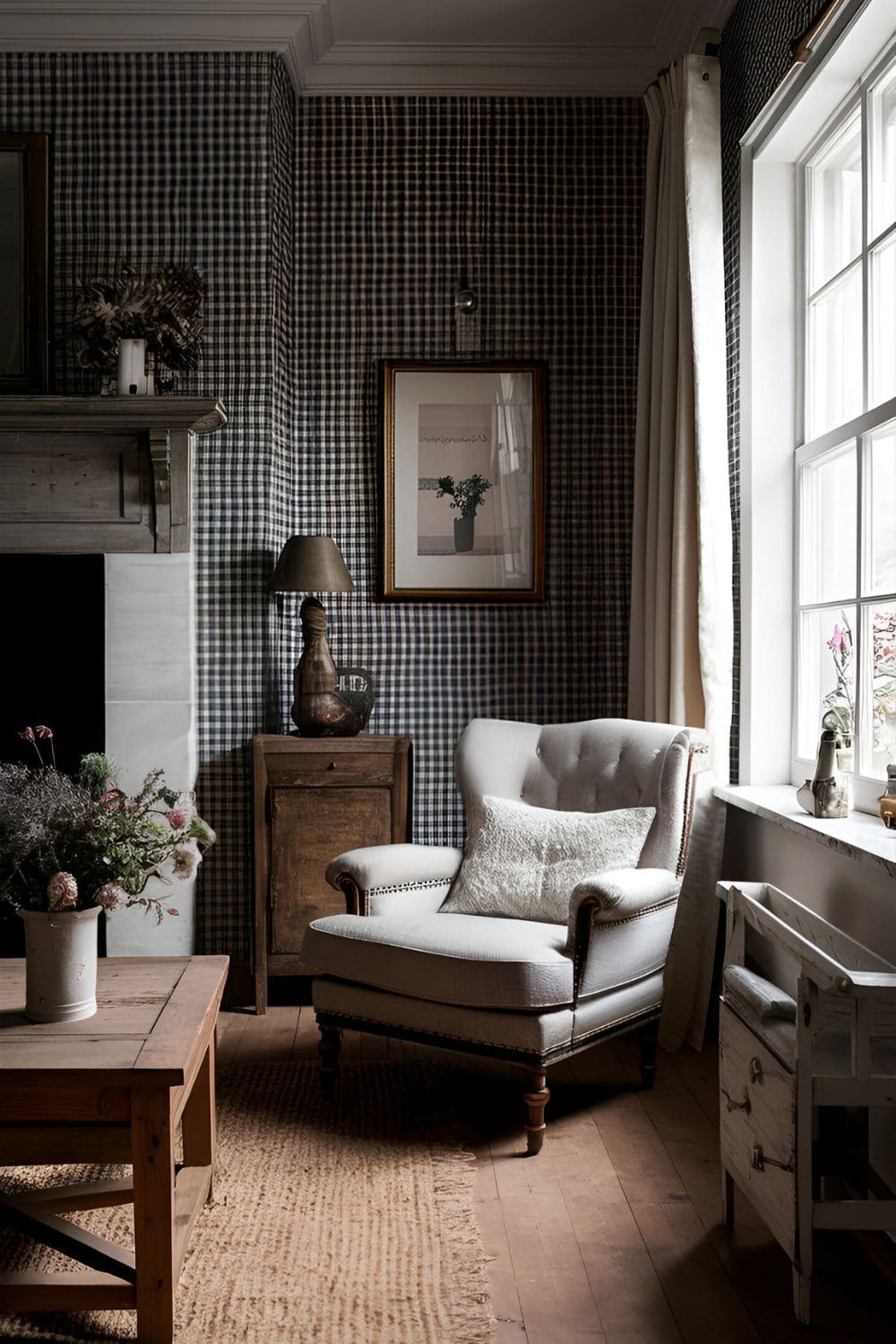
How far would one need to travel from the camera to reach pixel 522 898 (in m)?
2.86

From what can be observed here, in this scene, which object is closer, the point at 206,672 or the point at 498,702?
the point at 206,672

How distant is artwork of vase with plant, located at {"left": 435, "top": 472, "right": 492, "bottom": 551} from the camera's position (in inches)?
154

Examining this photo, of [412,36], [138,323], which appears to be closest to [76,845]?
[138,323]

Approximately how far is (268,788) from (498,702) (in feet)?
2.88

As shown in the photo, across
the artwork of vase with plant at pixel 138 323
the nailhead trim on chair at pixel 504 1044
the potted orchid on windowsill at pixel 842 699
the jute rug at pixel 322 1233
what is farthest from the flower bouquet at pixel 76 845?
the artwork of vase with plant at pixel 138 323

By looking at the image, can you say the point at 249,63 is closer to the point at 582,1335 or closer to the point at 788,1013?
the point at 788,1013

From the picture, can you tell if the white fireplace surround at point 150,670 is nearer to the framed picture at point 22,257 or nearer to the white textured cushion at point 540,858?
the framed picture at point 22,257

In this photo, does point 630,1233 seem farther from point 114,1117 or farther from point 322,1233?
point 114,1117

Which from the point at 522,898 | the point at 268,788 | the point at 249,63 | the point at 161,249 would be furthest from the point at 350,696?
the point at 249,63

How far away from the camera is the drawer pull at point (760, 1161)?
1879 mm

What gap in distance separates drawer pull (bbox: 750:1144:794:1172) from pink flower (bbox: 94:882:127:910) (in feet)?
3.76

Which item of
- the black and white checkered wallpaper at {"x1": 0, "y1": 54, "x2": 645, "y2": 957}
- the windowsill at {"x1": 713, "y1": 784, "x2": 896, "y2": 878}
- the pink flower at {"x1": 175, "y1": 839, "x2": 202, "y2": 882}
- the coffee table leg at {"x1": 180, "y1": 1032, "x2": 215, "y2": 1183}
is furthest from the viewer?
the black and white checkered wallpaper at {"x1": 0, "y1": 54, "x2": 645, "y2": 957}

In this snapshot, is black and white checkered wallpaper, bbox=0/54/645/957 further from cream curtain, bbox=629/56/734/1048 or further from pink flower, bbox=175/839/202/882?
pink flower, bbox=175/839/202/882

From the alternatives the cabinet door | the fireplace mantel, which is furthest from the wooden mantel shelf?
the cabinet door
